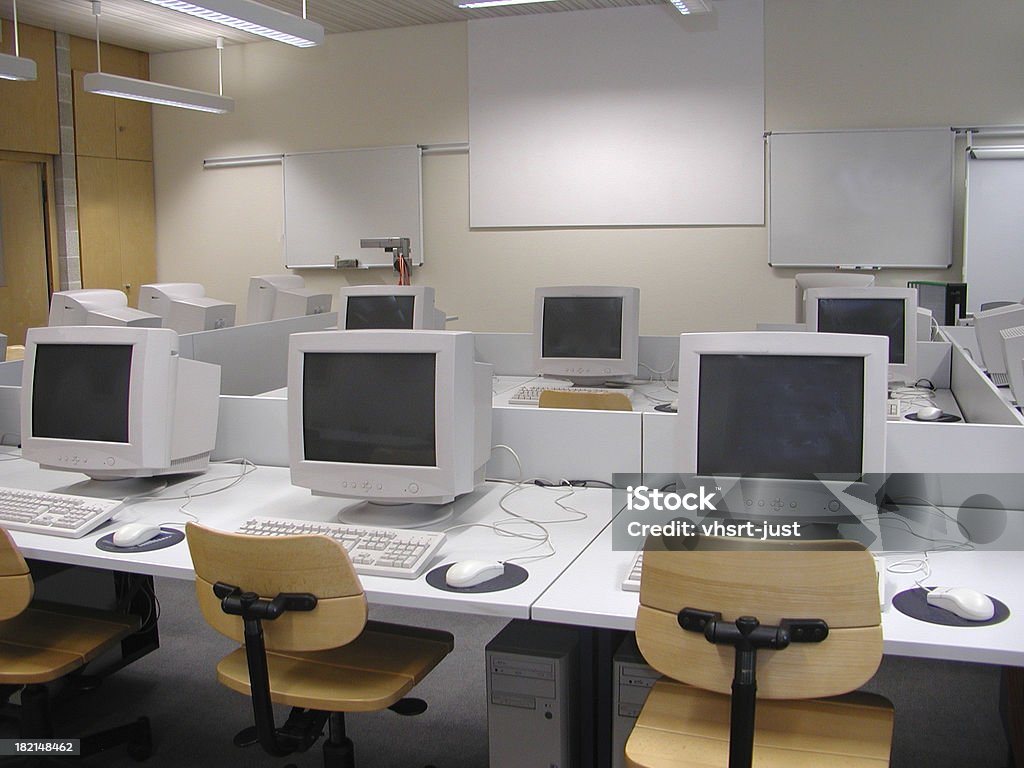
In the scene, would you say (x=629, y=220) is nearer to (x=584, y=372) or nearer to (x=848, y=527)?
(x=584, y=372)

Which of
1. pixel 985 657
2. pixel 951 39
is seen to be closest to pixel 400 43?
pixel 951 39

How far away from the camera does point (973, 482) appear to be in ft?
7.64

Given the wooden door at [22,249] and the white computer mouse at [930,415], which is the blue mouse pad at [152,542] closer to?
the white computer mouse at [930,415]

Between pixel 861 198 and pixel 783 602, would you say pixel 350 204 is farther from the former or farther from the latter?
pixel 783 602

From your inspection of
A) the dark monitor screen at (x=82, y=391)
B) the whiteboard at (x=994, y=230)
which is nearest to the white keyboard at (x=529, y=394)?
the dark monitor screen at (x=82, y=391)

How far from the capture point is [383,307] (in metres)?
4.89

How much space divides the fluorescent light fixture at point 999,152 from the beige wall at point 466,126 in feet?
0.55

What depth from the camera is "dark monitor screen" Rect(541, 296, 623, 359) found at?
4539 millimetres

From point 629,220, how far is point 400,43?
2.33 metres

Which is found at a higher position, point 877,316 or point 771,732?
point 877,316

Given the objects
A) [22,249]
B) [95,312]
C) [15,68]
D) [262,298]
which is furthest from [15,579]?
[22,249]

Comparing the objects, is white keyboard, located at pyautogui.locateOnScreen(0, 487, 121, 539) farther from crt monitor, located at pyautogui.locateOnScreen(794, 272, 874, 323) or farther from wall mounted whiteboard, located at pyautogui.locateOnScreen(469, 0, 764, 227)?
wall mounted whiteboard, located at pyautogui.locateOnScreen(469, 0, 764, 227)

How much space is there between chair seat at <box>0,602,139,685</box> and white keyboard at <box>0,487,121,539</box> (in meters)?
0.23

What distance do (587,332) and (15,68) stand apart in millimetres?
4070
